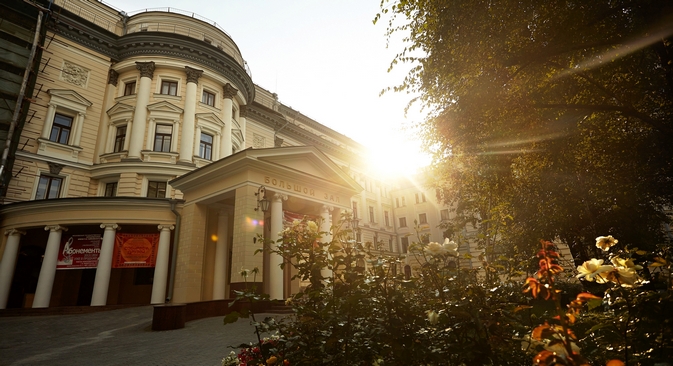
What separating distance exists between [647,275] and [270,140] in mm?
30439

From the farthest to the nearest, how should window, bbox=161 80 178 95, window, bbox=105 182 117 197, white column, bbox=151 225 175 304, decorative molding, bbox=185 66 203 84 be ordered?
window, bbox=161 80 178 95 < decorative molding, bbox=185 66 203 84 < window, bbox=105 182 117 197 < white column, bbox=151 225 175 304

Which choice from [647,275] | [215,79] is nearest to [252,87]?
[215,79]

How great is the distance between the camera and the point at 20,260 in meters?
18.2

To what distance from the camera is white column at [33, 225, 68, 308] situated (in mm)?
15199

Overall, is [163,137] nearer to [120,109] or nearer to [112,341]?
[120,109]

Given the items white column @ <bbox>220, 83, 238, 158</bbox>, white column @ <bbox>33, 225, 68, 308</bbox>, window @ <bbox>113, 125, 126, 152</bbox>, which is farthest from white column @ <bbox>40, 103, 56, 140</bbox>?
white column @ <bbox>220, 83, 238, 158</bbox>

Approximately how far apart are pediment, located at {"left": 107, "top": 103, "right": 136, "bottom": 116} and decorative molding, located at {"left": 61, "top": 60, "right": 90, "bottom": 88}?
2184mm

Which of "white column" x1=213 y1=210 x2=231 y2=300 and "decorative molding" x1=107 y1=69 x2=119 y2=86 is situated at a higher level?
"decorative molding" x1=107 y1=69 x2=119 y2=86

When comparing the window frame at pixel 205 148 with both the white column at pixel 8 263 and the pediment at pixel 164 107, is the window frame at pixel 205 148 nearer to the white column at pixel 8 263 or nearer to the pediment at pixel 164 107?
the pediment at pixel 164 107

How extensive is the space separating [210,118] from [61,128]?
28.7 ft

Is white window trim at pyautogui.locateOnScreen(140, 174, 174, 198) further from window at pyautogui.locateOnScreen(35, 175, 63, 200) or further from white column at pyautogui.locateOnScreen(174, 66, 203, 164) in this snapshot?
window at pyautogui.locateOnScreen(35, 175, 63, 200)

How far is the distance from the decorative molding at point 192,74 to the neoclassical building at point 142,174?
0.22ft

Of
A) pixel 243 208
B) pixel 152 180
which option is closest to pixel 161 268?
pixel 243 208

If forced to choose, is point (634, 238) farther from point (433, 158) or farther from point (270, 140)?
point (270, 140)
